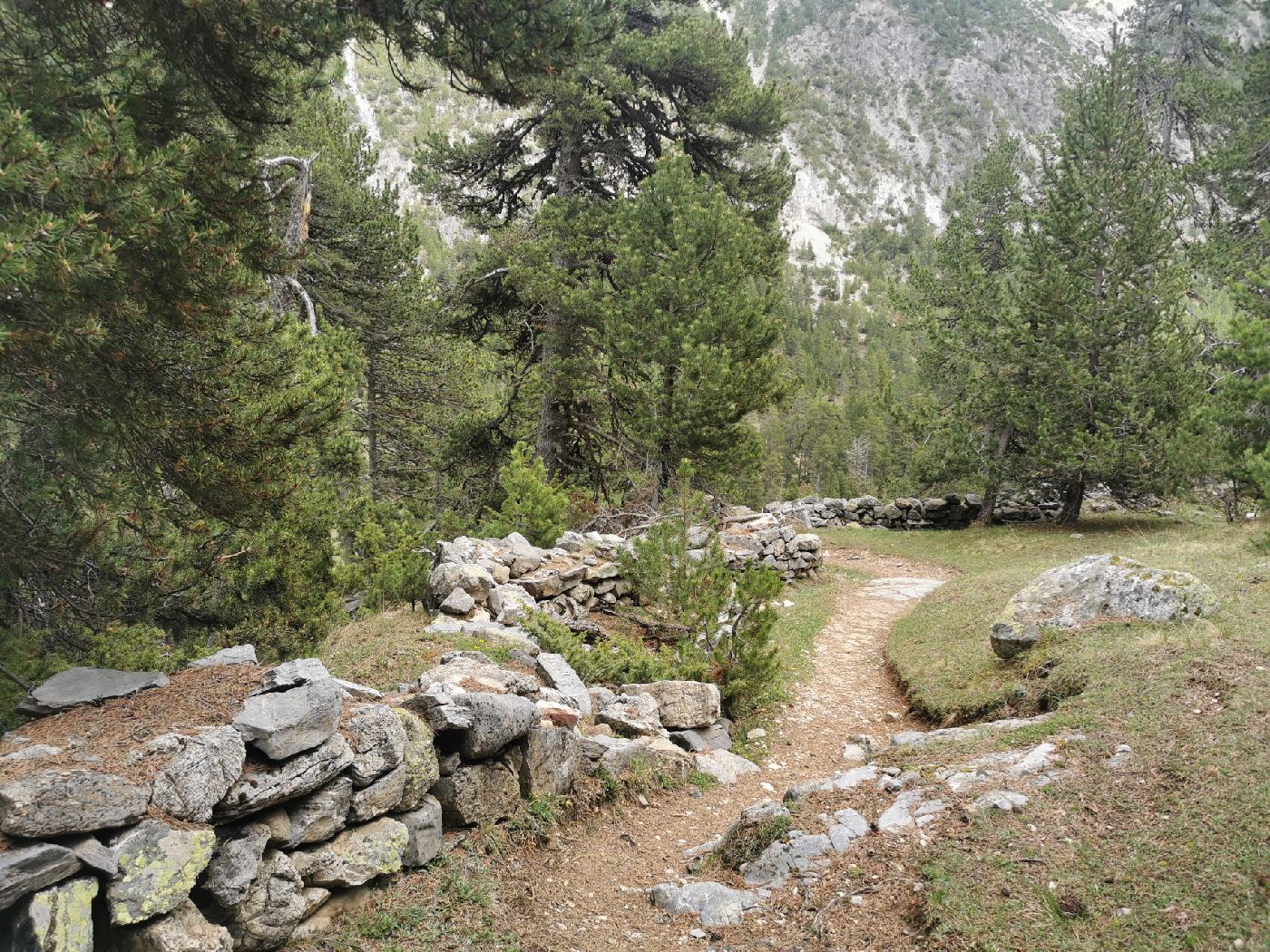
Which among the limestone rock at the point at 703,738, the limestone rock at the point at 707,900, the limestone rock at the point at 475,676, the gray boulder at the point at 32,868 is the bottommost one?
the limestone rock at the point at 703,738

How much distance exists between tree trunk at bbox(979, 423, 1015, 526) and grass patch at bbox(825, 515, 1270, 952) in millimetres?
12504

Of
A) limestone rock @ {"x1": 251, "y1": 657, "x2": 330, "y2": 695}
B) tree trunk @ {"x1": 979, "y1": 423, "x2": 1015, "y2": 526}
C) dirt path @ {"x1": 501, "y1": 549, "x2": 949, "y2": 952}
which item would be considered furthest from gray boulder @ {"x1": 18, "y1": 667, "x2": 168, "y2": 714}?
tree trunk @ {"x1": 979, "y1": 423, "x2": 1015, "y2": 526}

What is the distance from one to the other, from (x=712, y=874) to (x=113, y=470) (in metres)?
5.46

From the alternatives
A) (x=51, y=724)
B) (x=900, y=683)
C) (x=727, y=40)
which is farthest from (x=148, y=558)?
(x=727, y=40)

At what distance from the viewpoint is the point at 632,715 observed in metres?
7.35

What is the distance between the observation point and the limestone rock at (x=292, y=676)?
4234 millimetres

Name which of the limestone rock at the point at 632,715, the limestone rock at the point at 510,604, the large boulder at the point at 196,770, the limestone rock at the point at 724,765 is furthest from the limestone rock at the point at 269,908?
the limestone rock at the point at 510,604

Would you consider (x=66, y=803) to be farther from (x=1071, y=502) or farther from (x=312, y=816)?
(x=1071, y=502)

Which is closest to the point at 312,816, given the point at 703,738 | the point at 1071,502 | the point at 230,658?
the point at 230,658

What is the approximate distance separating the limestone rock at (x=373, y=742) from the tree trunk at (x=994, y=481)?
19.6 m

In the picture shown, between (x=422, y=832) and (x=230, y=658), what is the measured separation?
6.27 feet

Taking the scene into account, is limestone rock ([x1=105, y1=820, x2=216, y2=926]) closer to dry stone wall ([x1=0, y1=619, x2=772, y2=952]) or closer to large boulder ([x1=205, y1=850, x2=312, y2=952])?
dry stone wall ([x1=0, y1=619, x2=772, y2=952])

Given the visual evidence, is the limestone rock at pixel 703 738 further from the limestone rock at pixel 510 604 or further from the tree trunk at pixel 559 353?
the tree trunk at pixel 559 353

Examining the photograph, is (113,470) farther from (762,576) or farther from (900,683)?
(900,683)
